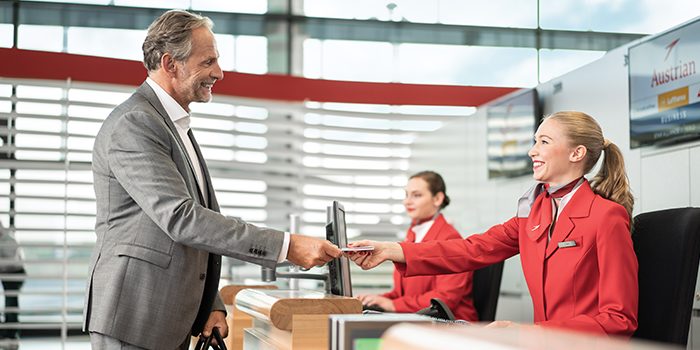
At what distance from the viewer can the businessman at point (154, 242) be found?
2.75 m

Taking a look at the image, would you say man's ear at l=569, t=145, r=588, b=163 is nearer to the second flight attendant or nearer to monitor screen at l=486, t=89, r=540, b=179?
the second flight attendant

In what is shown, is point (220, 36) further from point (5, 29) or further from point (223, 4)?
point (5, 29)

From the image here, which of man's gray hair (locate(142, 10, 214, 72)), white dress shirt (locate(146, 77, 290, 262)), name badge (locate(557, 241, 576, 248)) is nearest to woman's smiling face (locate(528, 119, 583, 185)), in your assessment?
name badge (locate(557, 241, 576, 248))

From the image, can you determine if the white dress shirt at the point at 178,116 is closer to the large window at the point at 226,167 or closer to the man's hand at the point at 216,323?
the man's hand at the point at 216,323

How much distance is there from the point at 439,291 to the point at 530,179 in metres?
1.17

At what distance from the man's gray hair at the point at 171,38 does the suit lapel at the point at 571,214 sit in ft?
4.68

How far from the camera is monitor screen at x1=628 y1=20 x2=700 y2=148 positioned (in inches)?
151

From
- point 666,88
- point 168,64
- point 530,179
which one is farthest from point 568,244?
point 530,179

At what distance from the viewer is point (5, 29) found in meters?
8.28

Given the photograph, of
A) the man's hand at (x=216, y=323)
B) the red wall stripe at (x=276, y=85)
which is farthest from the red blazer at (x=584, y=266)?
the red wall stripe at (x=276, y=85)

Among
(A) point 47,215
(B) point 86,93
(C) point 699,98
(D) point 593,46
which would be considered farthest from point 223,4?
(C) point 699,98

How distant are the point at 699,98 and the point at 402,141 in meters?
4.01

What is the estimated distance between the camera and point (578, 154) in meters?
3.20

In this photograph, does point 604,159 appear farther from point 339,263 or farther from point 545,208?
point 339,263
